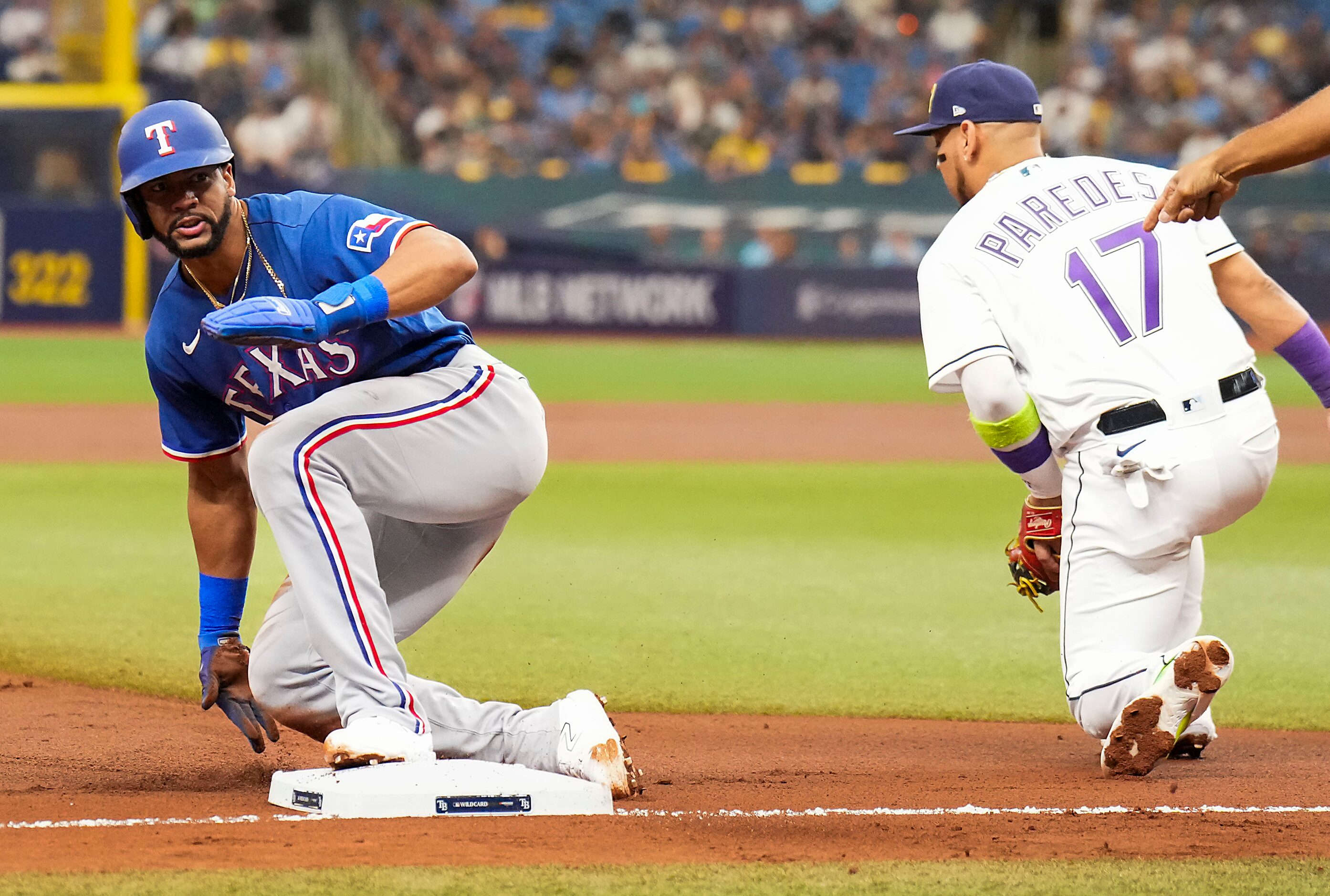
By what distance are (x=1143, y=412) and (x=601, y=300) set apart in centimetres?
1762

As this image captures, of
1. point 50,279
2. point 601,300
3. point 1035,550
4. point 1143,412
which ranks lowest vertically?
point 50,279

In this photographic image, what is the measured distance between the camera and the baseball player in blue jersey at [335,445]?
3.67 meters

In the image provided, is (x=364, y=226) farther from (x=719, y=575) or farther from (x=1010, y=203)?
(x=719, y=575)

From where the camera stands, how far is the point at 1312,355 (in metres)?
4.50

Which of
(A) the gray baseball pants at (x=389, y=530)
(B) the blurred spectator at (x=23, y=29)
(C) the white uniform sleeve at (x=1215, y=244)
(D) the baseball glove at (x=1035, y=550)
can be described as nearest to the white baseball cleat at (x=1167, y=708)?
(D) the baseball glove at (x=1035, y=550)

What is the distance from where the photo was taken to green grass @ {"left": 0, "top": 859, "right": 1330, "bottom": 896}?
2.94 meters

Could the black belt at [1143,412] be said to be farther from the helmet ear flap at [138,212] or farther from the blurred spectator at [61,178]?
the blurred spectator at [61,178]

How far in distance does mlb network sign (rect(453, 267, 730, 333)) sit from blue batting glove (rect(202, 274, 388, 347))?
17.5 m

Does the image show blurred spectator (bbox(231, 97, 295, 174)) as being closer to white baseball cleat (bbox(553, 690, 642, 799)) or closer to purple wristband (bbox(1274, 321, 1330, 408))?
purple wristband (bbox(1274, 321, 1330, 408))

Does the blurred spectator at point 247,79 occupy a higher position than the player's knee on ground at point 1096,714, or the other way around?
the blurred spectator at point 247,79

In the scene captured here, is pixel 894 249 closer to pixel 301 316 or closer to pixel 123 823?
pixel 301 316

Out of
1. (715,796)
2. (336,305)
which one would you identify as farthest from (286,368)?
(715,796)

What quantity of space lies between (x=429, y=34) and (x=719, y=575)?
1934 cm

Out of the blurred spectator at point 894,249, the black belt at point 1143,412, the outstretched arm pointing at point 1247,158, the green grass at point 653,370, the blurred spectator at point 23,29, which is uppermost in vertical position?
the blurred spectator at point 23,29
